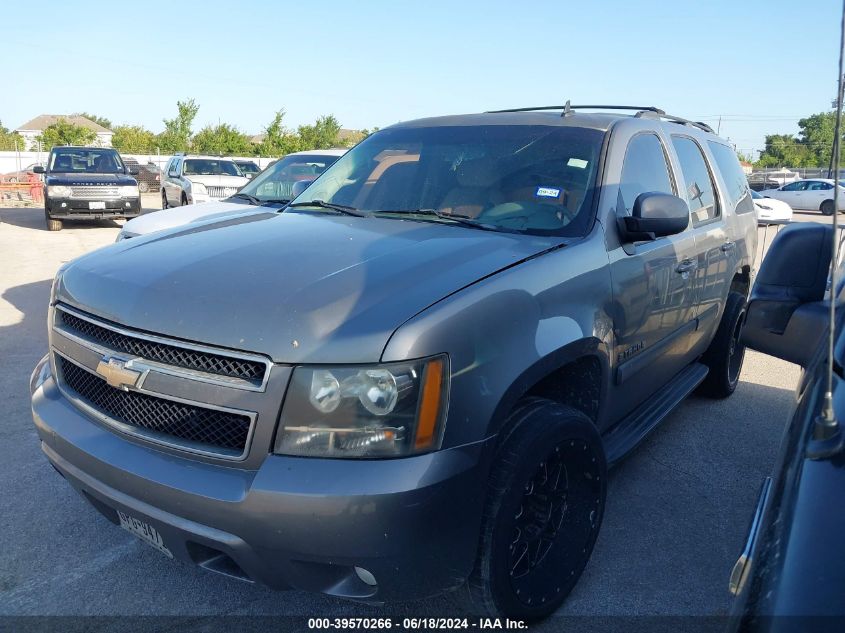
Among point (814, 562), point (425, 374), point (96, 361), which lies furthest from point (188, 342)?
point (814, 562)

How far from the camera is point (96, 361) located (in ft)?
7.55

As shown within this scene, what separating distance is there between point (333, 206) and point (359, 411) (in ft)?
5.89

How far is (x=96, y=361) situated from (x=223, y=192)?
11.0 m

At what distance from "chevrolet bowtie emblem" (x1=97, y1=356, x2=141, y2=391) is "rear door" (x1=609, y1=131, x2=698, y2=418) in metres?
1.85

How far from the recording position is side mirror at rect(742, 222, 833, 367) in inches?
81.9

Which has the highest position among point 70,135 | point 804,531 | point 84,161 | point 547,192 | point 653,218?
point 70,135

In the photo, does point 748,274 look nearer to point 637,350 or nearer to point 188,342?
point 637,350

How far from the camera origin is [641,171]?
3359 mm

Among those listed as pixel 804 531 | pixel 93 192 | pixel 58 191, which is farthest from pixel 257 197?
pixel 58 191

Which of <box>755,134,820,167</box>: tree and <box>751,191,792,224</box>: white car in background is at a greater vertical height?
<box>755,134,820,167</box>: tree

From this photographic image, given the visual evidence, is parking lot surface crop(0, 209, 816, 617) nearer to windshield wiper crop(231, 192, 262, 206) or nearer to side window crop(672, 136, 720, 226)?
side window crop(672, 136, 720, 226)

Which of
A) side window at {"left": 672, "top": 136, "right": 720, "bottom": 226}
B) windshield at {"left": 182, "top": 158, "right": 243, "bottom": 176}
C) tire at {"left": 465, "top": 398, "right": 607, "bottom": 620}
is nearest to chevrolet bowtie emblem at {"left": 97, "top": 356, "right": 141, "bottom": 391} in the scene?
tire at {"left": 465, "top": 398, "right": 607, "bottom": 620}

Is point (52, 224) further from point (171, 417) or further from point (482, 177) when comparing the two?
point (171, 417)

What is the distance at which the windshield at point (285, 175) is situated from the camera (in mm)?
7766
